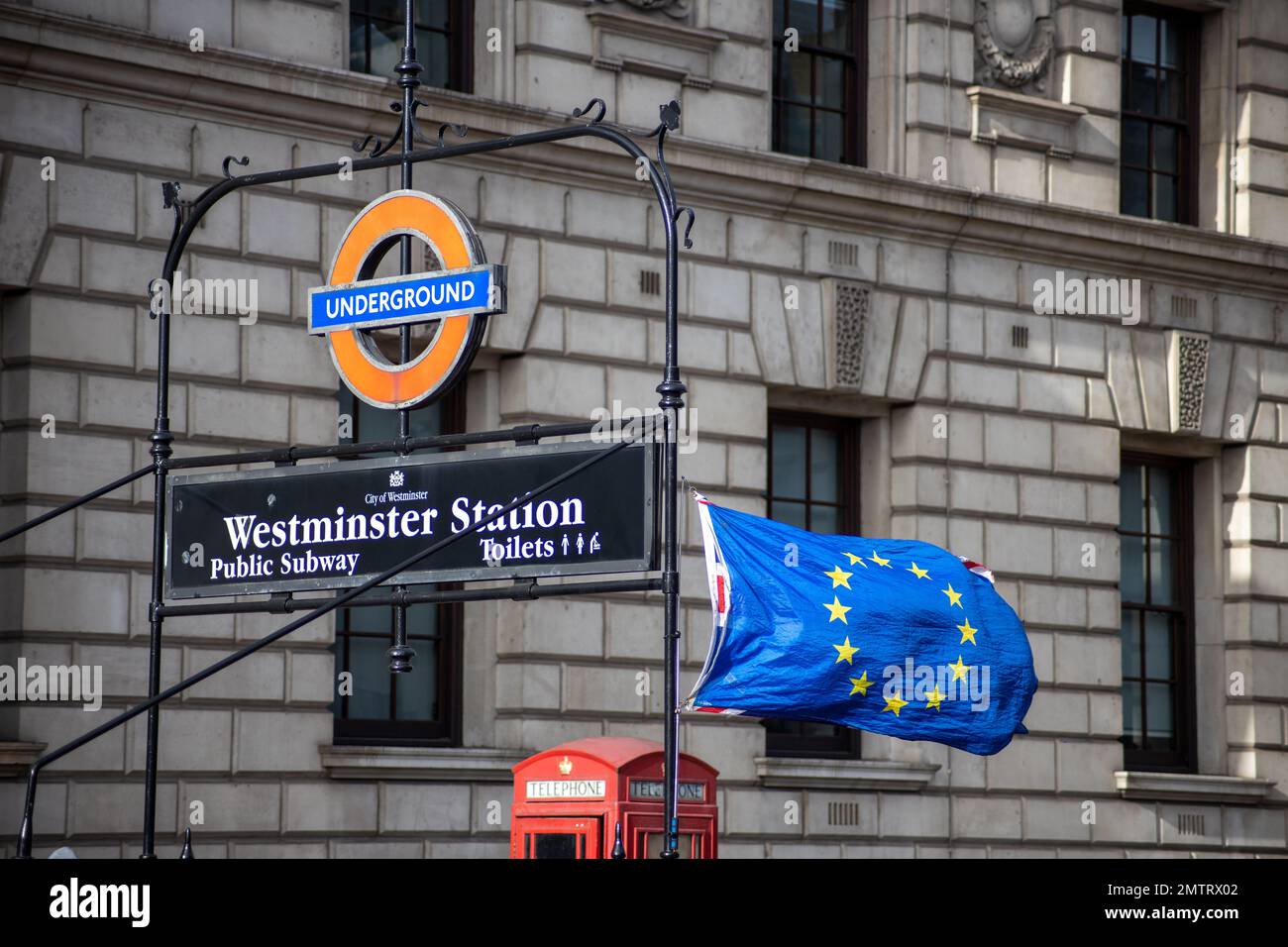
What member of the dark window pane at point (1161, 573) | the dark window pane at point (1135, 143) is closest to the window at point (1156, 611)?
the dark window pane at point (1161, 573)

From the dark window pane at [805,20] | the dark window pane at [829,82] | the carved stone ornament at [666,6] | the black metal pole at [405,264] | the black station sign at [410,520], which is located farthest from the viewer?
the dark window pane at [829,82]

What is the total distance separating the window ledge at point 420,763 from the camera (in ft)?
61.9

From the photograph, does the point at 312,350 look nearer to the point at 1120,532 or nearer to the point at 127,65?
the point at 127,65

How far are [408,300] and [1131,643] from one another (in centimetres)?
1419

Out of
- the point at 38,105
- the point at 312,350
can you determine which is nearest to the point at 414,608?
the point at 312,350

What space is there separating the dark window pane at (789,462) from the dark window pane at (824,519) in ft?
0.77

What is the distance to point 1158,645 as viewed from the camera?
25641mm

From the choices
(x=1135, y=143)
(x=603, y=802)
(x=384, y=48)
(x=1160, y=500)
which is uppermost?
(x=1135, y=143)

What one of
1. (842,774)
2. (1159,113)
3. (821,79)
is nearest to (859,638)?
(842,774)

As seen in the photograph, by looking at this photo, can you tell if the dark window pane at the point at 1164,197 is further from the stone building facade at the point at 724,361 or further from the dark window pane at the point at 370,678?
the dark window pane at the point at 370,678

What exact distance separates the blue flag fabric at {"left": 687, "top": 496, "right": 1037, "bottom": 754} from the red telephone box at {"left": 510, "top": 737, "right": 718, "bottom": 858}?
1473 mm

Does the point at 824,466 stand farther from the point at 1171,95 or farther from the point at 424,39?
the point at 1171,95

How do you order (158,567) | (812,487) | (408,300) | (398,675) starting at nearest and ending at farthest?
(408,300)
(158,567)
(398,675)
(812,487)
